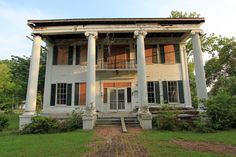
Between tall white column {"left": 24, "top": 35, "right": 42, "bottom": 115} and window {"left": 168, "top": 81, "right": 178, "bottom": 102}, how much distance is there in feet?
34.3

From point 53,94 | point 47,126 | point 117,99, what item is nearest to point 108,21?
point 117,99

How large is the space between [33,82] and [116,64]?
674cm

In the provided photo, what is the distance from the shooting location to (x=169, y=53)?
17.1 m

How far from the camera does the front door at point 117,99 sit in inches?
642

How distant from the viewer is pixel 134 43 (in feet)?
56.2

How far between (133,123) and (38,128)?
233 inches

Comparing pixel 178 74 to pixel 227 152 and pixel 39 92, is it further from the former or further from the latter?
pixel 39 92

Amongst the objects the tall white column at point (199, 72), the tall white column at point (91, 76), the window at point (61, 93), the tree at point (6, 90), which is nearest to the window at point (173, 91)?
the tall white column at point (199, 72)

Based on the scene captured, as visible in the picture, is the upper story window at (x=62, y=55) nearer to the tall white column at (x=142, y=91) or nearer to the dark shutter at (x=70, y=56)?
the dark shutter at (x=70, y=56)

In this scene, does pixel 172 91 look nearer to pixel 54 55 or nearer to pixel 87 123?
pixel 87 123

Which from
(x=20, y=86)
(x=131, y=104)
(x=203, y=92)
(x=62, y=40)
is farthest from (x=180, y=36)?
(x=20, y=86)

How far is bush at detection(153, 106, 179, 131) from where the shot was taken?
11.0m

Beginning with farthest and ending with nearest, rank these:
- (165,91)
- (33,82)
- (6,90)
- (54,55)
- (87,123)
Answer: (6,90)
(54,55)
(165,91)
(33,82)
(87,123)

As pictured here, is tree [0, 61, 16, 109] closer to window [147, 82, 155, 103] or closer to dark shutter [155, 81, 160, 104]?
window [147, 82, 155, 103]
